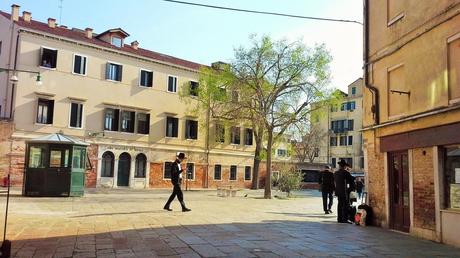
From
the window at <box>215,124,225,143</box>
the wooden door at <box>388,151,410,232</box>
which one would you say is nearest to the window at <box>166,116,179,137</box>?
the window at <box>215,124,225,143</box>

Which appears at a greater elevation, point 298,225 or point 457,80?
point 457,80

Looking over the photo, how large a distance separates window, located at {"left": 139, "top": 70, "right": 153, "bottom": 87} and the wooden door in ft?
88.5

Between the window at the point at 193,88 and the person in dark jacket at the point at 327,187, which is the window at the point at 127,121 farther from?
the person in dark jacket at the point at 327,187

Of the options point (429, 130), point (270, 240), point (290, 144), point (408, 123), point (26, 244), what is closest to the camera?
point (26, 244)

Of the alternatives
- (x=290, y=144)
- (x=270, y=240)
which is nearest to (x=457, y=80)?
(x=270, y=240)

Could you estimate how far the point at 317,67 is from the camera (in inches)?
1133

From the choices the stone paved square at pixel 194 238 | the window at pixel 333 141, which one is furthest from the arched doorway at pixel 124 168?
the window at pixel 333 141

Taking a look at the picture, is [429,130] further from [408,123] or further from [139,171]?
[139,171]

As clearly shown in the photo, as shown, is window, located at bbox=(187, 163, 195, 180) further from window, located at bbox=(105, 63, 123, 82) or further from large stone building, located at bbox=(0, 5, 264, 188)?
window, located at bbox=(105, 63, 123, 82)

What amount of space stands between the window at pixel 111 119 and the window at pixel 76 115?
192cm

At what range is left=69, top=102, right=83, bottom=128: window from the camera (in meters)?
32.6

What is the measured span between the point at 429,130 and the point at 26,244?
8.49 metres

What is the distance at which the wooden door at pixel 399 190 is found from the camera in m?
11.7

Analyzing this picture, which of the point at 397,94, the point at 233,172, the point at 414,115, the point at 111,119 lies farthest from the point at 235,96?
the point at 414,115
